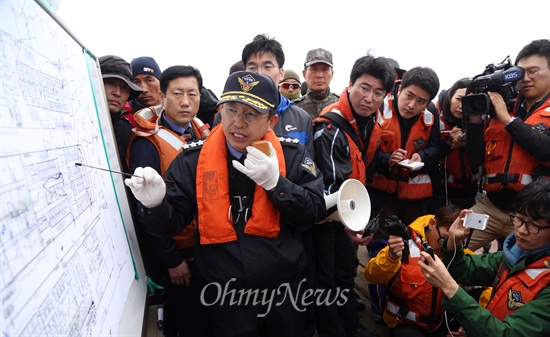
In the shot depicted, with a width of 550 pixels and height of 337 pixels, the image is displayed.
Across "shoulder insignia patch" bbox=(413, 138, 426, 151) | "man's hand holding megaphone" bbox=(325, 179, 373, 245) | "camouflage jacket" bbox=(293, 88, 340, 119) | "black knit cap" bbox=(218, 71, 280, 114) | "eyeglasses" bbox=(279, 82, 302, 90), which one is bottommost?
"man's hand holding megaphone" bbox=(325, 179, 373, 245)

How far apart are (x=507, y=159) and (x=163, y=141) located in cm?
276

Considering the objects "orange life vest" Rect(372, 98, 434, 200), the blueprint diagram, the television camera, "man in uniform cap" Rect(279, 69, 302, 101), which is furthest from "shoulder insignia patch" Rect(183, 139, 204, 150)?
"man in uniform cap" Rect(279, 69, 302, 101)

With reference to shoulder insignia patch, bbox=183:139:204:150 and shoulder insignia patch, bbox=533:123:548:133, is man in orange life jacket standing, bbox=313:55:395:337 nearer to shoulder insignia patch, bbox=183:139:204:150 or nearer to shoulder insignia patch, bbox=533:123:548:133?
shoulder insignia patch, bbox=183:139:204:150

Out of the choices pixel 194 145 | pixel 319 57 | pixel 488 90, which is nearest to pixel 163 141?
pixel 194 145

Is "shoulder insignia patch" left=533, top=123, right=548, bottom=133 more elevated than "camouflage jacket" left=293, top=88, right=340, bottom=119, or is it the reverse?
"camouflage jacket" left=293, top=88, right=340, bottom=119

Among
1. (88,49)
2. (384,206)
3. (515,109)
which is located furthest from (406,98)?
(88,49)

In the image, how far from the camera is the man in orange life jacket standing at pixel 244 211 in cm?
166

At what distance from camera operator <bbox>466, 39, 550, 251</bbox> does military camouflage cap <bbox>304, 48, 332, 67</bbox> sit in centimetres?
165

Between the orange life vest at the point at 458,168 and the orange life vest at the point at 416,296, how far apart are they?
57.5 inches

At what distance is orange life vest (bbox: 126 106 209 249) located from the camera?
202cm

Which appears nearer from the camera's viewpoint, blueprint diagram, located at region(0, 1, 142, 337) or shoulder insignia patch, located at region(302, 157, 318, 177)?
blueprint diagram, located at region(0, 1, 142, 337)

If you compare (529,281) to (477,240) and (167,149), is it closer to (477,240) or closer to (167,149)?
(477,240)

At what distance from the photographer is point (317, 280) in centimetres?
249

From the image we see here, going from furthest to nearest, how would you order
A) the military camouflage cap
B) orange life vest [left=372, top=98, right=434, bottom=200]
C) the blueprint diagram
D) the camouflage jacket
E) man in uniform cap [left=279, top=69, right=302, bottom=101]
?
man in uniform cap [left=279, top=69, right=302, bottom=101] → the camouflage jacket → the military camouflage cap → orange life vest [left=372, top=98, right=434, bottom=200] → the blueprint diagram
